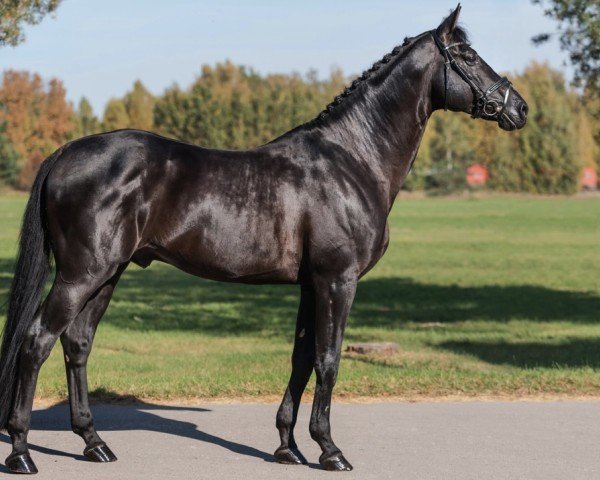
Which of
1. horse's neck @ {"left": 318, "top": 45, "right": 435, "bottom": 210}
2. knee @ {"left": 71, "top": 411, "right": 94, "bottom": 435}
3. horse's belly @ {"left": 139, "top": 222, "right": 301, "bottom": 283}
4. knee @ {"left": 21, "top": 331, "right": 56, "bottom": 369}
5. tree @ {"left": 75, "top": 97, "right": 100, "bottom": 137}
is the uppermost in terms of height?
tree @ {"left": 75, "top": 97, "right": 100, "bottom": 137}

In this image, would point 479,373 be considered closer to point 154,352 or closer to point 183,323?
point 154,352

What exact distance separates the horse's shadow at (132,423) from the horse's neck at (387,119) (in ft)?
5.86

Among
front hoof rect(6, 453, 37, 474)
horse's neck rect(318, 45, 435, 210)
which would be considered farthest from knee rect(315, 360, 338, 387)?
front hoof rect(6, 453, 37, 474)

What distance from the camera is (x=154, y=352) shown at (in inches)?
512

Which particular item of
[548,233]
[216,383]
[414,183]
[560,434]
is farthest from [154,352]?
[414,183]

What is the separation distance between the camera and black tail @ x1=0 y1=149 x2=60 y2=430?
245 inches

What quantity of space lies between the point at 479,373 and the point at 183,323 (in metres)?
7.61

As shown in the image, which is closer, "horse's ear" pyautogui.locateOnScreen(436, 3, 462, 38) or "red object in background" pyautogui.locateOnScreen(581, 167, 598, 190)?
"horse's ear" pyautogui.locateOnScreen(436, 3, 462, 38)

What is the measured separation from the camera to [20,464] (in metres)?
5.95

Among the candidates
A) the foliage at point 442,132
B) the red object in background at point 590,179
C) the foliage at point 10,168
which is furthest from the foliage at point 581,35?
the red object in background at point 590,179

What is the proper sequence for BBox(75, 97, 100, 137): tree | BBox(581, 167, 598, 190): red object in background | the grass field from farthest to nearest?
BBox(581, 167, 598, 190): red object in background < BBox(75, 97, 100, 137): tree < the grass field

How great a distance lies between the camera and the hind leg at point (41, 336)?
6.02 m

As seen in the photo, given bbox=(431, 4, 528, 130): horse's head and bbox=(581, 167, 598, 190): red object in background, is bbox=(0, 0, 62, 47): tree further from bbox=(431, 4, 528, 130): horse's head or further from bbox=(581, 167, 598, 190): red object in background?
bbox=(581, 167, 598, 190): red object in background

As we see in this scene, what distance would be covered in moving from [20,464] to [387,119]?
2.90 metres
